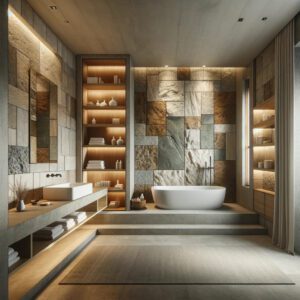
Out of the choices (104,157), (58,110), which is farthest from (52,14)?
(104,157)

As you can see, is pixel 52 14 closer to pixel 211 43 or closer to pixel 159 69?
pixel 211 43

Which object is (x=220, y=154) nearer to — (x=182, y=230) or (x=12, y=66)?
(x=182, y=230)

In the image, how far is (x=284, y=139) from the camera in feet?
13.6

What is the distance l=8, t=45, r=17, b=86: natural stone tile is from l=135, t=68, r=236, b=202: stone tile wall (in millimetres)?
3313

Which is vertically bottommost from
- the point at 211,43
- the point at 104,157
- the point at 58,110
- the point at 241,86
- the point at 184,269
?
the point at 184,269

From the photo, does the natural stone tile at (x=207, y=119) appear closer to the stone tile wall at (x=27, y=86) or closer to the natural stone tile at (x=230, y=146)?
the natural stone tile at (x=230, y=146)

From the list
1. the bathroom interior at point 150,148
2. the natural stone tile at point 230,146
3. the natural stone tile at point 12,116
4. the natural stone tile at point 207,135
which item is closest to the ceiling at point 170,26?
the bathroom interior at point 150,148

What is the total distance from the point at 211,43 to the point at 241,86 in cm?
149

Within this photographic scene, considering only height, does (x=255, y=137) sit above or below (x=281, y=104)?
below

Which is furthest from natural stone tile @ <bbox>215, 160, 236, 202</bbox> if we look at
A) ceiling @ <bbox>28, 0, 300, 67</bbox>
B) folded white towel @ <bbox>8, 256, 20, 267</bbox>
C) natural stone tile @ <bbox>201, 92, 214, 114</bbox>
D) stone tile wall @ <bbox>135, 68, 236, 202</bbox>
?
folded white towel @ <bbox>8, 256, 20, 267</bbox>

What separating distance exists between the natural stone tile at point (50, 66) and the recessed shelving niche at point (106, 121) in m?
0.88

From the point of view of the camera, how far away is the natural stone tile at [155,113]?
640 cm

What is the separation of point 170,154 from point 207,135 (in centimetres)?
85

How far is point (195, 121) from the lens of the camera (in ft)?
21.0
